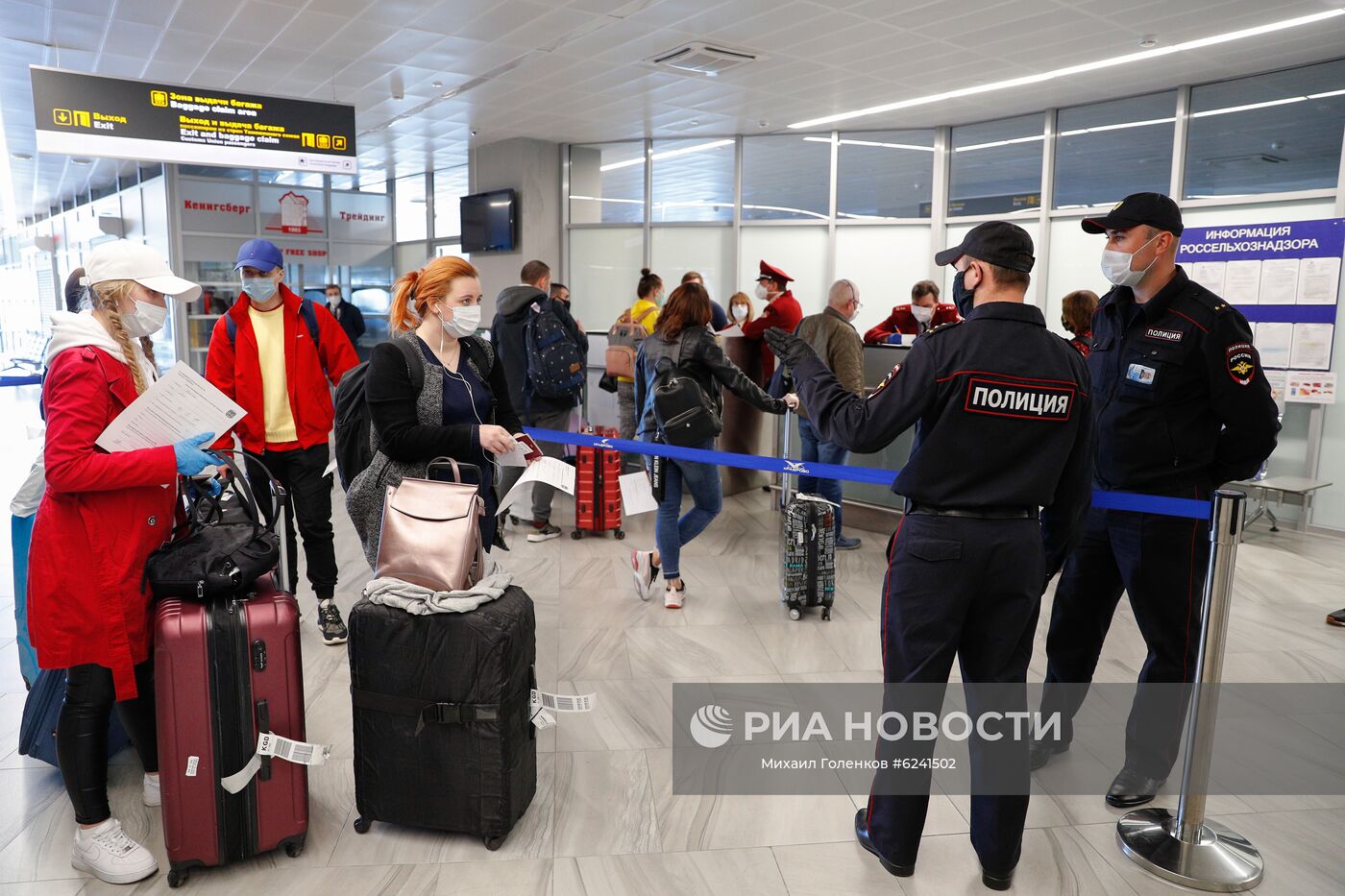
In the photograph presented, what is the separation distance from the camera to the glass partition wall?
658cm

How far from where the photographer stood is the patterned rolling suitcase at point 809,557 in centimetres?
421

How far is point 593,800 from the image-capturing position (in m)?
2.64

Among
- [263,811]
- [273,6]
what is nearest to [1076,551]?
[263,811]

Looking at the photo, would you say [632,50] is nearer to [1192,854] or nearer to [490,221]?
[490,221]

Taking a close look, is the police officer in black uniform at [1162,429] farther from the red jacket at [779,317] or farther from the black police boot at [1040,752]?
the red jacket at [779,317]

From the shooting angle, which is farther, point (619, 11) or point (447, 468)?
point (619, 11)

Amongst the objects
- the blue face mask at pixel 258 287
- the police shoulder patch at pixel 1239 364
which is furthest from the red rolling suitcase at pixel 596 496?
the police shoulder patch at pixel 1239 364

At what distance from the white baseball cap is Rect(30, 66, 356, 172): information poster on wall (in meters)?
3.77

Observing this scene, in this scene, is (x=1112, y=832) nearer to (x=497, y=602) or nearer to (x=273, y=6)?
(x=497, y=602)

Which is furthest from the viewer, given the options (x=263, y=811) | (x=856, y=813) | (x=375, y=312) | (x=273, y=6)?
(x=375, y=312)

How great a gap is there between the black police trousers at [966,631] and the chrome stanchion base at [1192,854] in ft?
1.48

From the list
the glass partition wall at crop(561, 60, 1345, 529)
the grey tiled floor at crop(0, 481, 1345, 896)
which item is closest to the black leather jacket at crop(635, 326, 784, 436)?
the grey tiled floor at crop(0, 481, 1345, 896)

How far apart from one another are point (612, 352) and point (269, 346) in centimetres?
314

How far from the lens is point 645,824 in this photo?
253 cm
